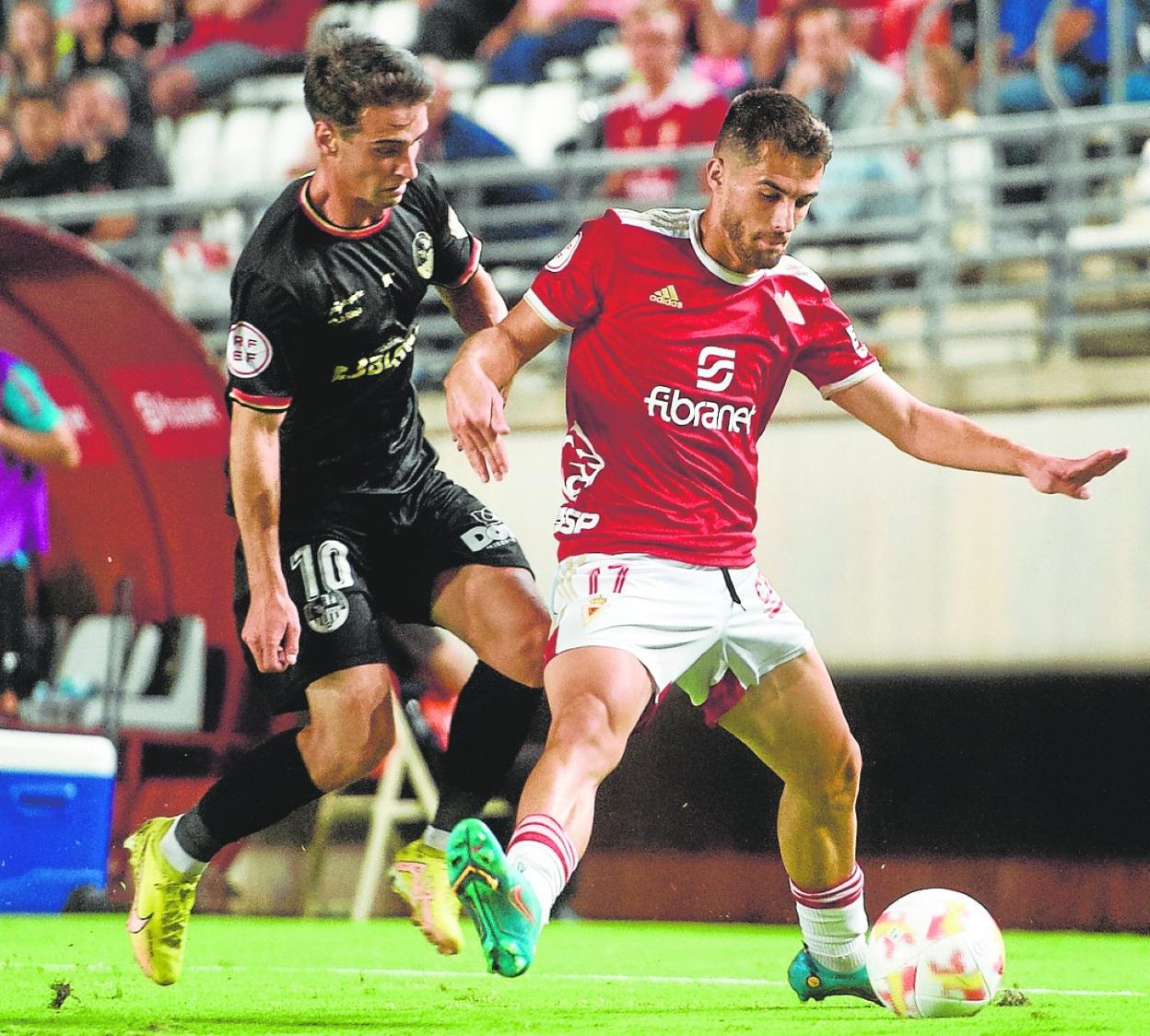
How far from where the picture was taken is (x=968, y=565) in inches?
344

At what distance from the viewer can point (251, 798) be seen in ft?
16.5

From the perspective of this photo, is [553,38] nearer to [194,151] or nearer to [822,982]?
[194,151]

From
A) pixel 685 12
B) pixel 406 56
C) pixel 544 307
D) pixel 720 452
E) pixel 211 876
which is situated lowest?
pixel 211 876

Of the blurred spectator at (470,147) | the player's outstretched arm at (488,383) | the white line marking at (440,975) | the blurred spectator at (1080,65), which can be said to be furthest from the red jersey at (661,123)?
the player's outstretched arm at (488,383)

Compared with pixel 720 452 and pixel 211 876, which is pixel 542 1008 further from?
pixel 211 876

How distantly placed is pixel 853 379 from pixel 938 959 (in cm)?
139

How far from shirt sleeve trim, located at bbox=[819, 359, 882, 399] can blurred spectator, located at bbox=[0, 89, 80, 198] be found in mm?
7772

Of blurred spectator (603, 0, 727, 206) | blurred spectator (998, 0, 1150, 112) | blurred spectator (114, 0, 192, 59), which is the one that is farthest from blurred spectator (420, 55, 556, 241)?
blurred spectator (114, 0, 192, 59)

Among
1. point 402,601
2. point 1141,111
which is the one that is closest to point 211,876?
point 402,601

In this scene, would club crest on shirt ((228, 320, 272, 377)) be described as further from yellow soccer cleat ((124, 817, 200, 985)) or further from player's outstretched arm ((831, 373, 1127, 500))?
player's outstretched arm ((831, 373, 1127, 500))

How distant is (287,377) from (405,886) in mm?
1324

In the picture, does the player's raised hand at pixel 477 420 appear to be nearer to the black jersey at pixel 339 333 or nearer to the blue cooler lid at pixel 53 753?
the black jersey at pixel 339 333

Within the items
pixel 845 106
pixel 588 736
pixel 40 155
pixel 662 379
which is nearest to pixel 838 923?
pixel 588 736

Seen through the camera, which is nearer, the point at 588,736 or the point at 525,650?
the point at 588,736
